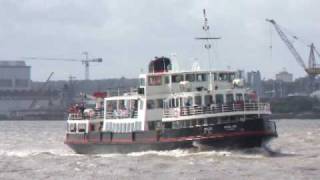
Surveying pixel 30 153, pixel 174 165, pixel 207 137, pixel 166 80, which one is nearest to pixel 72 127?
pixel 30 153

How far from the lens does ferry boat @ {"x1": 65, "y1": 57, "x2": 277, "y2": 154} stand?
7069 centimetres

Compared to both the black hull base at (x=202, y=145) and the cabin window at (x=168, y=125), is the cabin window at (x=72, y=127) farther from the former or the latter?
the cabin window at (x=168, y=125)

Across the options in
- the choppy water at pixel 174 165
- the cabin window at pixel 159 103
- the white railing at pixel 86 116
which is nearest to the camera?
the choppy water at pixel 174 165

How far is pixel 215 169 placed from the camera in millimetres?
63406

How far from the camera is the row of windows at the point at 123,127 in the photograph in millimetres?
76650

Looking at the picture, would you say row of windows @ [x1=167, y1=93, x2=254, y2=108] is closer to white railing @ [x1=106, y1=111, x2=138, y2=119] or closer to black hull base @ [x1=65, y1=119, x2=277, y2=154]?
black hull base @ [x1=65, y1=119, x2=277, y2=154]

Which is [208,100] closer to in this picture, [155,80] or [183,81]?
[183,81]

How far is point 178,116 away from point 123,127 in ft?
23.1

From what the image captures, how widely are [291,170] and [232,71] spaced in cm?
1591

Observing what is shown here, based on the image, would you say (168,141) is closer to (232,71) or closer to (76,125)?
(232,71)

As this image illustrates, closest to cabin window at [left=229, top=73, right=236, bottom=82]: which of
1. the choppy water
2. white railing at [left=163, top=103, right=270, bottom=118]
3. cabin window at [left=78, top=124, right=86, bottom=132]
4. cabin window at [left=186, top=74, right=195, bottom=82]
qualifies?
cabin window at [left=186, top=74, right=195, bottom=82]

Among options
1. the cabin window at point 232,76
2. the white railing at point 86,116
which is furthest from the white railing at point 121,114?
the cabin window at point 232,76

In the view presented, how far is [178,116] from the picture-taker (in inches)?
2857

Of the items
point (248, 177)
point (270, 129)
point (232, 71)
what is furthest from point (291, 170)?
point (232, 71)
